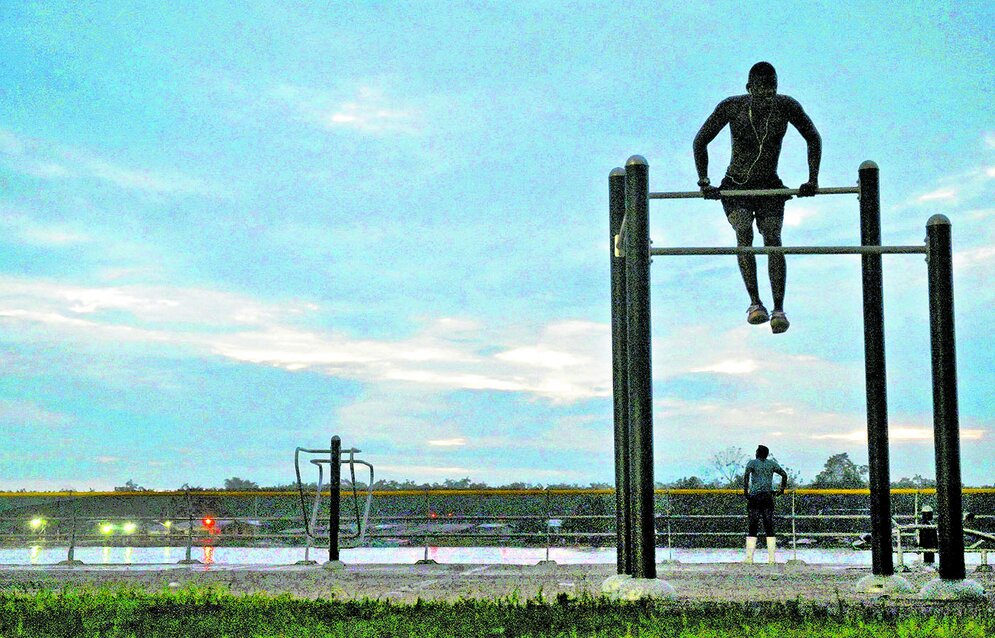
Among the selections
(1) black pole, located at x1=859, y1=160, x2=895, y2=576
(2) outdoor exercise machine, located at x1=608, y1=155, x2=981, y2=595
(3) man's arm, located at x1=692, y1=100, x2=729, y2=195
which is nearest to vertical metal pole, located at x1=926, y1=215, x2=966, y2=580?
(2) outdoor exercise machine, located at x1=608, y1=155, x2=981, y2=595

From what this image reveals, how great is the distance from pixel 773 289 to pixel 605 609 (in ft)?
9.86

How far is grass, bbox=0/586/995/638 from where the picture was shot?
17.0ft

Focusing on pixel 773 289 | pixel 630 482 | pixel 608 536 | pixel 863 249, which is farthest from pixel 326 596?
pixel 608 536

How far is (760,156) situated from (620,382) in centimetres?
187

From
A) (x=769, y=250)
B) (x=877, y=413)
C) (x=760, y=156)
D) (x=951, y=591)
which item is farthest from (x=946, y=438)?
(x=760, y=156)

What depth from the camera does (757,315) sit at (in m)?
7.93

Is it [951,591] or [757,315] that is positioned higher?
[757,315]

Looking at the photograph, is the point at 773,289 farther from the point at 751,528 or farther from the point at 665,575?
the point at 751,528

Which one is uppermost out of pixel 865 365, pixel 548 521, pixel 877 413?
pixel 865 365

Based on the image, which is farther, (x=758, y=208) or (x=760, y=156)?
(x=758, y=208)

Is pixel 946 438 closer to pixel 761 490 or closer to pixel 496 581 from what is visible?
pixel 496 581

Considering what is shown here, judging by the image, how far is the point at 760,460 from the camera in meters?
14.8

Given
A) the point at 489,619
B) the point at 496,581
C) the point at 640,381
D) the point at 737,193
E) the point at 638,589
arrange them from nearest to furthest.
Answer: the point at 489,619
the point at 638,589
the point at 640,381
the point at 737,193
the point at 496,581

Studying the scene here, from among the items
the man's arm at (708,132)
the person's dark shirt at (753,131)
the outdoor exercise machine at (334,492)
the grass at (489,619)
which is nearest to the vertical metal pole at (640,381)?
the grass at (489,619)
